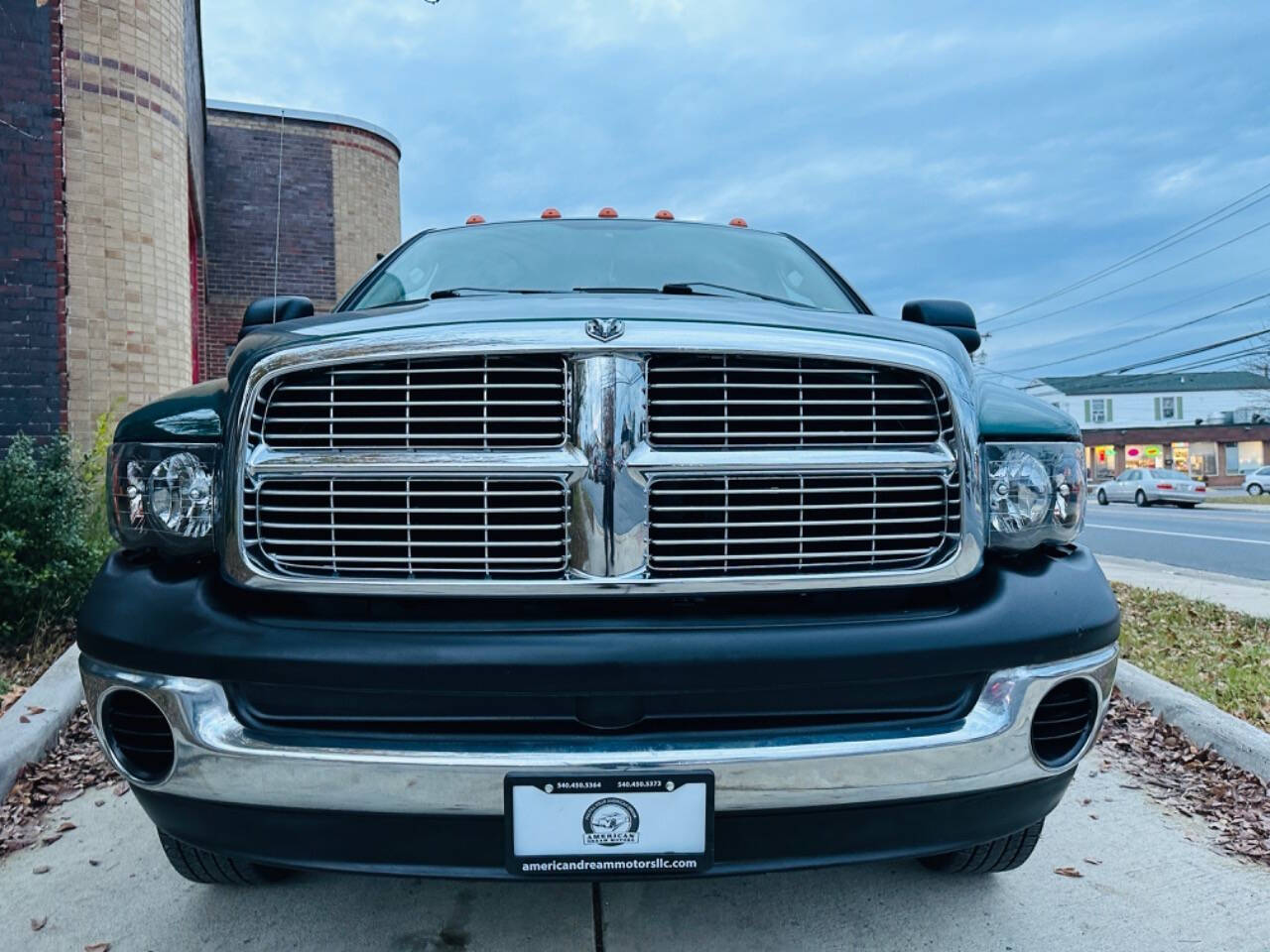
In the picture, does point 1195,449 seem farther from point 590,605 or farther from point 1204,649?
point 590,605

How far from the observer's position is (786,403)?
6.04ft

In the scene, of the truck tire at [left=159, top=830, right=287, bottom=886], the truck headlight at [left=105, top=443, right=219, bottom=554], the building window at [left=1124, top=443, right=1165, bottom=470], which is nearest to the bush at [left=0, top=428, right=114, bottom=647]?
the truck tire at [left=159, top=830, right=287, bottom=886]

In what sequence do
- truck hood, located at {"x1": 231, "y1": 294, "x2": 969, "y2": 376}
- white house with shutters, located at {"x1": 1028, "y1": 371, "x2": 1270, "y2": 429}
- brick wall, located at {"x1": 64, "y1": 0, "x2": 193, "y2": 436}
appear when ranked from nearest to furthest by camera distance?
truck hood, located at {"x1": 231, "y1": 294, "x2": 969, "y2": 376} < brick wall, located at {"x1": 64, "y1": 0, "x2": 193, "y2": 436} < white house with shutters, located at {"x1": 1028, "y1": 371, "x2": 1270, "y2": 429}

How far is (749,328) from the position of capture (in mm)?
1865

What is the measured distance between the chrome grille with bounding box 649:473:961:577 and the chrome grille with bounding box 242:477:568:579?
0.24 m

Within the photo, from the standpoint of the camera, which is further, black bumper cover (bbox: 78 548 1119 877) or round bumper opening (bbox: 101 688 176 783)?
round bumper opening (bbox: 101 688 176 783)

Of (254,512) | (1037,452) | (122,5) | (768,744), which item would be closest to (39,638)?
(254,512)

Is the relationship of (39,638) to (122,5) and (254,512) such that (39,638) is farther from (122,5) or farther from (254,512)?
(122,5)

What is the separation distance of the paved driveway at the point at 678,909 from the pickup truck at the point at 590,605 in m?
0.55

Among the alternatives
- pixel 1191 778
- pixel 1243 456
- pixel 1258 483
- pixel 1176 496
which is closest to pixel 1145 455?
pixel 1243 456

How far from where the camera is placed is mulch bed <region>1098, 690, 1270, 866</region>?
273cm

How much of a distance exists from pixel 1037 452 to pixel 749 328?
2.44 ft

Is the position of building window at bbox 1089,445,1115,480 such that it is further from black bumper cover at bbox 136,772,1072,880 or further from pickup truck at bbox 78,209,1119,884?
black bumper cover at bbox 136,772,1072,880

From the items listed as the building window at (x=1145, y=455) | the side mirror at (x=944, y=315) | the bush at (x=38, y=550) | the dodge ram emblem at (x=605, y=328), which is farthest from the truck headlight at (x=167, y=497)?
the building window at (x=1145, y=455)
